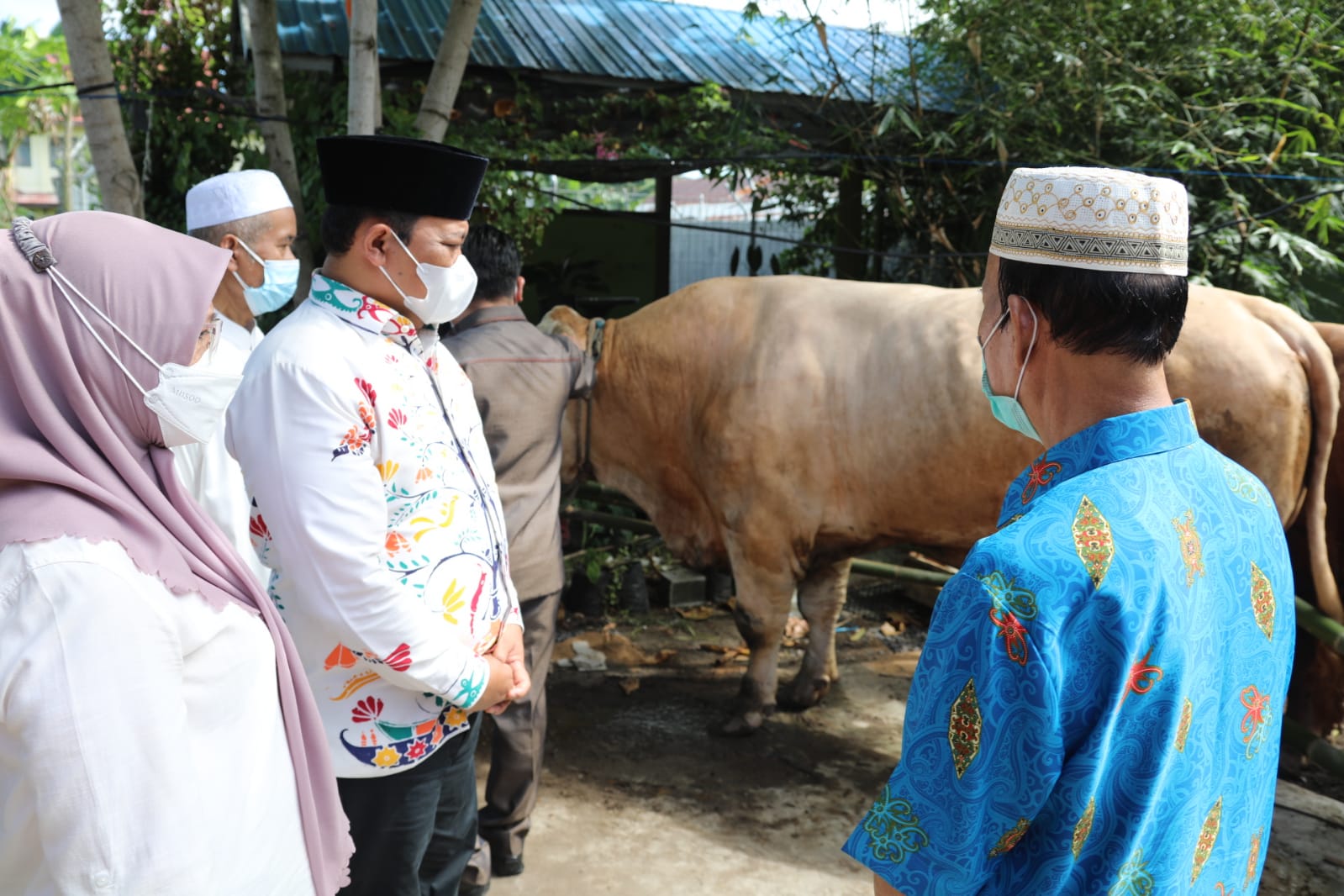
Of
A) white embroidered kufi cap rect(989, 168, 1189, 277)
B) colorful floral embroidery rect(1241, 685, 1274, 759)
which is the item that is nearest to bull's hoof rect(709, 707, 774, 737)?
colorful floral embroidery rect(1241, 685, 1274, 759)

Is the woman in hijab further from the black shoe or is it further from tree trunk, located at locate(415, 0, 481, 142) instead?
tree trunk, located at locate(415, 0, 481, 142)

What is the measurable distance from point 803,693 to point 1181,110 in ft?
12.4

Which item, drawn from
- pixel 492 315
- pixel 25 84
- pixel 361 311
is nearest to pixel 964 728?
pixel 361 311

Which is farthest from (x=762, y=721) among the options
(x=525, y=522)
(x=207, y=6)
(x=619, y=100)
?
(x=207, y=6)

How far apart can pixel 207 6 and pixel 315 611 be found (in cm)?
517

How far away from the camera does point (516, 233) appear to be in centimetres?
561

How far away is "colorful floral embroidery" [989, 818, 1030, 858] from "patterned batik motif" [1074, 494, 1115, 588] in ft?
0.86

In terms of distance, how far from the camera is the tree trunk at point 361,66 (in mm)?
4102

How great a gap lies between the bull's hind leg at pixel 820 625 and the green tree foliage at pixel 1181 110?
1658 millimetres

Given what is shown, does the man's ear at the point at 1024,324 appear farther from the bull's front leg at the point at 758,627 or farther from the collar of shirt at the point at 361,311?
the bull's front leg at the point at 758,627

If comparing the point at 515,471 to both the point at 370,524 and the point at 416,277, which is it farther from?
the point at 370,524

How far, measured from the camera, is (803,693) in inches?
185

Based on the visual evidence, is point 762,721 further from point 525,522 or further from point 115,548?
point 115,548

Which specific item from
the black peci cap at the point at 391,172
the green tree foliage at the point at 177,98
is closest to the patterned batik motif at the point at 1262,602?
the black peci cap at the point at 391,172
